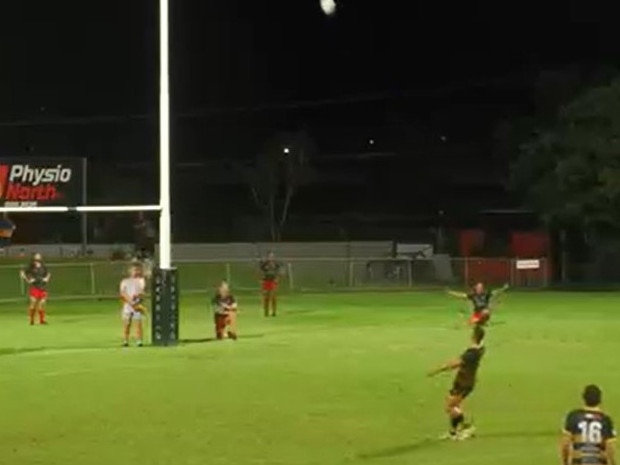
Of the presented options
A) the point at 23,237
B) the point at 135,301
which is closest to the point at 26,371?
the point at 135,301

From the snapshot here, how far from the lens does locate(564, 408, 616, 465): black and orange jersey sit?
10148 millimetres

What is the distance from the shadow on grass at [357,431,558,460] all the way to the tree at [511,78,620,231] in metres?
45.6

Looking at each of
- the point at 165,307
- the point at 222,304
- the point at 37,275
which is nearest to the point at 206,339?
the point at 222,304

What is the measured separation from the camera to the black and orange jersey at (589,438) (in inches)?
400

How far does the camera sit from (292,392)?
2030 cm

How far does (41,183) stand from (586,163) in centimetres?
2522

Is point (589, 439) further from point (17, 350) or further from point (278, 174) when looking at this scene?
point (278, 174)

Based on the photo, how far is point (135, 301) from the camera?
1150 inches

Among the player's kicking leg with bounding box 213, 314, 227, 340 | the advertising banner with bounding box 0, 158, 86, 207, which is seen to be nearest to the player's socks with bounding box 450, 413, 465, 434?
the player's kicking leg with bounding box 213, 314, 227, 340

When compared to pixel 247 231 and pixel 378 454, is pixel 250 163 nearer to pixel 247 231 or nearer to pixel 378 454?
pixel 247 231

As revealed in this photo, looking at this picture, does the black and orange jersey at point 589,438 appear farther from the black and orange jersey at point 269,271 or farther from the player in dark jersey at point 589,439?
the black and orange jersey at point 269,271

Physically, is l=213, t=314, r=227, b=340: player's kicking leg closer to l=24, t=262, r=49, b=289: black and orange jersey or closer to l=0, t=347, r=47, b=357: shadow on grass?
l=0, t=347, r=47, b=357: shadow on grass

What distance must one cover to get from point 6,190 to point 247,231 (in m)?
40.6

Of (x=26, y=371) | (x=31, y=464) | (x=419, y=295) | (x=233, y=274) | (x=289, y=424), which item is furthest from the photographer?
(x=233, y=274)
